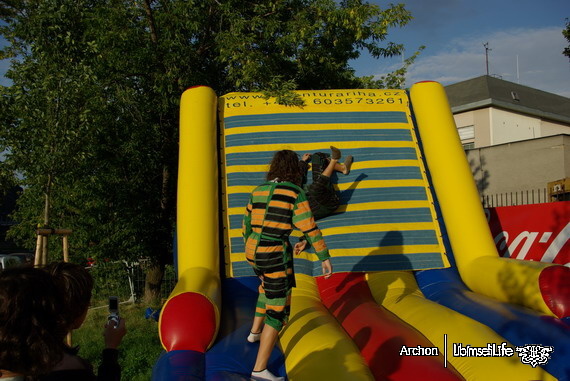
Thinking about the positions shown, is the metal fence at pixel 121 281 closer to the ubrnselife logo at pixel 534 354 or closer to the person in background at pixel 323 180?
the person in background at pixel 323 180

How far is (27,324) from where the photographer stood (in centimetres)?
146

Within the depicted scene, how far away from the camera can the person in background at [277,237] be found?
335 cm

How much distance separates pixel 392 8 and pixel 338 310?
5940 millimetres

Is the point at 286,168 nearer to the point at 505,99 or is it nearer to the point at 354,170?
the point at 354,170

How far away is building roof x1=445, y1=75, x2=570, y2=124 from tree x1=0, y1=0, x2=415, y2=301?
47.1 ft

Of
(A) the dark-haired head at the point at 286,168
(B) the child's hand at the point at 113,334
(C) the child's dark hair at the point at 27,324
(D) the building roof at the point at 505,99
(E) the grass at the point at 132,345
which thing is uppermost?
(D) the building roof at the point at 505,99

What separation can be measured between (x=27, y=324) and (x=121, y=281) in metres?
6.63

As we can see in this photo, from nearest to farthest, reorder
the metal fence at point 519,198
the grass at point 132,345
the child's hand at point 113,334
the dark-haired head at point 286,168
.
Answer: the child's hand at point 113,334 → the dark-haired head at point 286,168 → the grass at point 132,345 → the metal fence at point 519,198

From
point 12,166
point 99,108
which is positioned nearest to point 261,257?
point 12,166

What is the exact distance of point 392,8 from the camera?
8.51 m

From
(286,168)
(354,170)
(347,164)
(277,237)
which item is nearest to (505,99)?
(354,170)

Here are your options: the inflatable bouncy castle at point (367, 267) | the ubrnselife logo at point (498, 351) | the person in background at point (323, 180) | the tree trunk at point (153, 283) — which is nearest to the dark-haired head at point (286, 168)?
the inflatable bouncy castle at point (367, 267)

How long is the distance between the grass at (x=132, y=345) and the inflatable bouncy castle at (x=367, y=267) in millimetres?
1135

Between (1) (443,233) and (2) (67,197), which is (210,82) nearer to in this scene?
(2) (67,197)
